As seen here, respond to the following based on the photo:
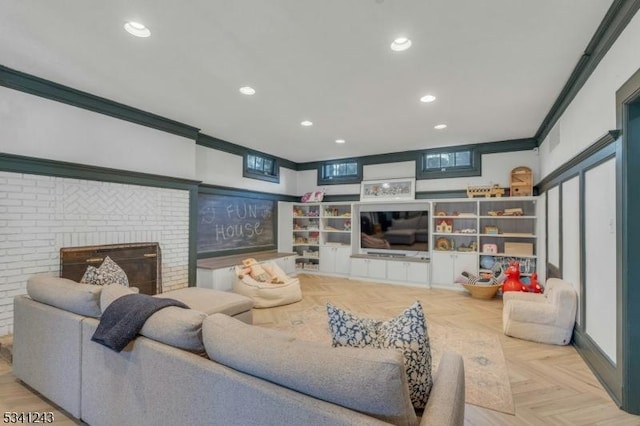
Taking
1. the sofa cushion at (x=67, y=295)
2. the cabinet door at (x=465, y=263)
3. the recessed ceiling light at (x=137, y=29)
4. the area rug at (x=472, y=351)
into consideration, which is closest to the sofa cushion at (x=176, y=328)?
the sofa cushion at (x=67, y=295)

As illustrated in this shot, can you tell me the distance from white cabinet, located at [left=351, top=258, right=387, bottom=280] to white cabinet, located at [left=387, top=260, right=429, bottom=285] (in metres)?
0.12

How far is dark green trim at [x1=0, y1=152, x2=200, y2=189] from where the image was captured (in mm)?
2964

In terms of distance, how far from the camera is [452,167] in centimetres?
591

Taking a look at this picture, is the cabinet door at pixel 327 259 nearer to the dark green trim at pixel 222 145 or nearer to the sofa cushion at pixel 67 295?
the dark green trim at pixel 222 145

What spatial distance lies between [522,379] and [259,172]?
17.5ft

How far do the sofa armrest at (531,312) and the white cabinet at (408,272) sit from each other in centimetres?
233

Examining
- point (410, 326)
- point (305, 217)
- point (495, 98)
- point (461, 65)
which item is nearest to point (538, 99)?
point (495, 98)

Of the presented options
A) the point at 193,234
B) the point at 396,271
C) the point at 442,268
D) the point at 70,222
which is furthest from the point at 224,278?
the point at 442,268

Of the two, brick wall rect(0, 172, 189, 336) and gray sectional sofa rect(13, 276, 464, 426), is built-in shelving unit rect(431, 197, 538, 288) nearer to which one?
gray sectional sofa rect(13, 276, 464, 426)

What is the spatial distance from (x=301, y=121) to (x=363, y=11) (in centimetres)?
243

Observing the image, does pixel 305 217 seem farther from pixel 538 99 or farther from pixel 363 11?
pixel 363 11

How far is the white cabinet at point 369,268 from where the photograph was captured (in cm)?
614

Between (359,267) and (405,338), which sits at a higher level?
(405,338)

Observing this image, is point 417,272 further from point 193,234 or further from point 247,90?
point 247,90
